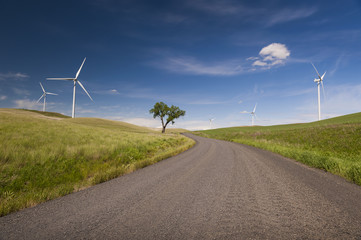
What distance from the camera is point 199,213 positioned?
364 cm

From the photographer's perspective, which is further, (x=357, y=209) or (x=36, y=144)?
(x=36, y=144)

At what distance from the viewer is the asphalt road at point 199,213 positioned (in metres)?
2.94

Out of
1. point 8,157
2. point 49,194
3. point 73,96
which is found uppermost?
point 73,96

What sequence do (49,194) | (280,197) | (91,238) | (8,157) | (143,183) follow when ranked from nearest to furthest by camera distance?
1. (91,238)
2. (280,197)
3. (49,194)
4. (143,183)
5. (8,157)

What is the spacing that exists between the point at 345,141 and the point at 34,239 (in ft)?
88.9

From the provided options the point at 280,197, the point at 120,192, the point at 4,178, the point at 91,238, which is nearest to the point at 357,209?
the point at 280,197

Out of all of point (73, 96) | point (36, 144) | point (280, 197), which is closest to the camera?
point (280, 197)

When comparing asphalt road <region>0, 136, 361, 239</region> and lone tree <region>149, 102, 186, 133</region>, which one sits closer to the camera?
asphalt road <region>0, 136, 361, 239</region>

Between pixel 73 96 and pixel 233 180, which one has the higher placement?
pixel 73 96

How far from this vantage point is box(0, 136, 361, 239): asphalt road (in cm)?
294

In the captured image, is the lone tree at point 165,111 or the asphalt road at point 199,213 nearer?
the asphalt road at point 199,213

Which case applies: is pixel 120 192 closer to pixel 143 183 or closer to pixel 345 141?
pixel 143 183

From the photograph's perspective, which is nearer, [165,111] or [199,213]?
[199,213]

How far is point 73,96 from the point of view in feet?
172
